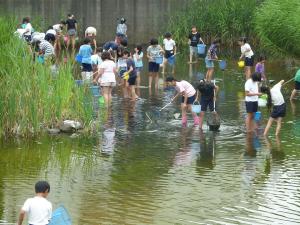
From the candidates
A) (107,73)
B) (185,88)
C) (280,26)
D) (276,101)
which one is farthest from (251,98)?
(280,26)

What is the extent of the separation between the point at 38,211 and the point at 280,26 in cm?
2055

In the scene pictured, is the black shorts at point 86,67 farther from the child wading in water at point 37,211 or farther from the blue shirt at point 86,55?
the child wading in water at point 37,211

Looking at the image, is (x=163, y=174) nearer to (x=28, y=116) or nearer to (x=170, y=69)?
(x=28, y=116)

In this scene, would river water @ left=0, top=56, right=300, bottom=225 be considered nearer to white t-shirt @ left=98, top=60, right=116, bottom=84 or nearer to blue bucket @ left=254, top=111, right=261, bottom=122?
blue bucket @ left=254, top=111, right=261, bottom=122

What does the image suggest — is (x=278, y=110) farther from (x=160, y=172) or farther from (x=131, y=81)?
(x=131, y=81)

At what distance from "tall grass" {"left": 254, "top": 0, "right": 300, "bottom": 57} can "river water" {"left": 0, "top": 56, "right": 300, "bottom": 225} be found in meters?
7.58

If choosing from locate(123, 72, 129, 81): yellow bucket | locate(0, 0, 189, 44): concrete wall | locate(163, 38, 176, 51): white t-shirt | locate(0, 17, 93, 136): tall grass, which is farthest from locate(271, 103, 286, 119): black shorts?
locate(0, 0, 189, 44): concrete wall

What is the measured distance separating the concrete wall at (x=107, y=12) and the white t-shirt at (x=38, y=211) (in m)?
27.2

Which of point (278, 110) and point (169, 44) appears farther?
point (169, 44)

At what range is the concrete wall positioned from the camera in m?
37.4

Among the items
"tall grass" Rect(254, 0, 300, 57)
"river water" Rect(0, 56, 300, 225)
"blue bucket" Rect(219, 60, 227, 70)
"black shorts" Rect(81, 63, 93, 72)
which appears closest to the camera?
"river water" Rect(0, 56, 300, 225)

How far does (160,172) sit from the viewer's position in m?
16.0

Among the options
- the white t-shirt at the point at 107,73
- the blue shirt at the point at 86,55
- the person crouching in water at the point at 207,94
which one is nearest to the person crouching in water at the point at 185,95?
the person crouching in water at the point at 207,94

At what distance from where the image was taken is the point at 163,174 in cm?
1589
